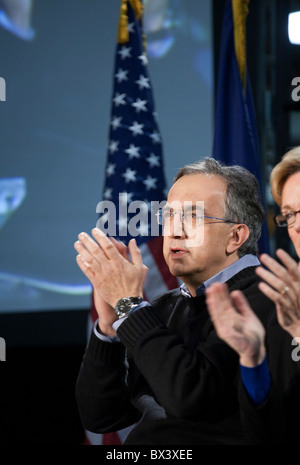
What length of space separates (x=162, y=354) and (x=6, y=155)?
3.60 m

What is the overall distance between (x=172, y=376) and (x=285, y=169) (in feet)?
3.02

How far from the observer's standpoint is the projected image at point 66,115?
4.50 metres

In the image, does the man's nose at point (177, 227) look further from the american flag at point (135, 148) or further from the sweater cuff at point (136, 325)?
the american flag at point (135, 148)

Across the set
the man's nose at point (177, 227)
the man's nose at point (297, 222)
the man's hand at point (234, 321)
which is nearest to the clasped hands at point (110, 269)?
the man's nose at point (177, 227)

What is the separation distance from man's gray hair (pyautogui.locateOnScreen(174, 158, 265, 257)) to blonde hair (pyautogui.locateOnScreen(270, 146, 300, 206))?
0.21 metres

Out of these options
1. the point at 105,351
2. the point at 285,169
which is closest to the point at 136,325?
the point at 105,351

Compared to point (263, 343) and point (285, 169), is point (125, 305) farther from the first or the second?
point (285, 169)

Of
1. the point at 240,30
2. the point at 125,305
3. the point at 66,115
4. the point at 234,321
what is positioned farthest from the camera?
the point at 66,115

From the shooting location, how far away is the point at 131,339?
1346 mm

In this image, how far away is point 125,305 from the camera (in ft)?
4.52

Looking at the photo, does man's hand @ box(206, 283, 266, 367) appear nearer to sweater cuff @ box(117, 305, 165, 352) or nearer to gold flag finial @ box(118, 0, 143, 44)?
Result: sweater cuff @ box(117, 305, 165, 352)

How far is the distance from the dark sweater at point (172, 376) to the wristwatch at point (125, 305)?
0.07 ft

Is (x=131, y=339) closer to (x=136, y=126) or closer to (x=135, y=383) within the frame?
(x=135, y=383)
